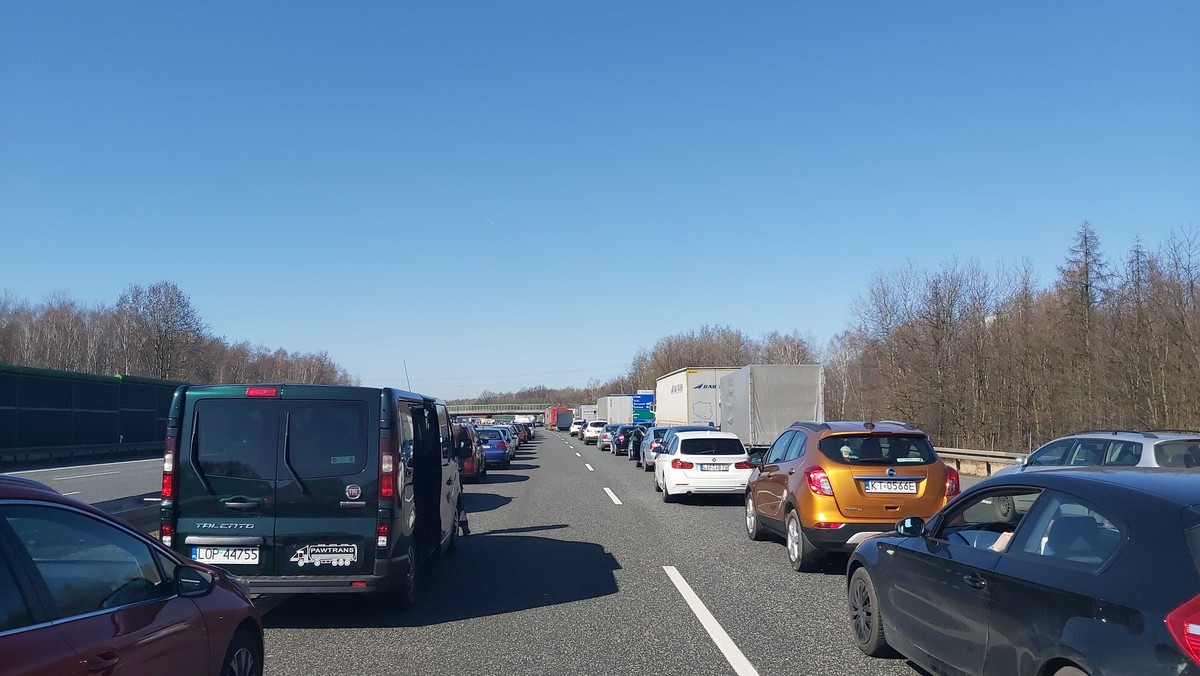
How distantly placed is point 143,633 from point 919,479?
7796 millimetres

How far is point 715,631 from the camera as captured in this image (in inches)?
272

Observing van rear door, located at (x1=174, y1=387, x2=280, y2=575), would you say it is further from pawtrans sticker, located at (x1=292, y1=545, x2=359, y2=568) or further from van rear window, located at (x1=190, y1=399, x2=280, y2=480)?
pawtrans sticker, located at (x1=292, y1=545, x2=359, y2=568)

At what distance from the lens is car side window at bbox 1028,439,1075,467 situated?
41.5 feet

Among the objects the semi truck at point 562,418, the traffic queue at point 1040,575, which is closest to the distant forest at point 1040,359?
the traffic queue at point 1040,575

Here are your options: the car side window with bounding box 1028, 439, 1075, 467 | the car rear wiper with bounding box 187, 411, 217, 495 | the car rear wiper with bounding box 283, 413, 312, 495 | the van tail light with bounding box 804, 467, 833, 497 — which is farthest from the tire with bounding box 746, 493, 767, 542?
the car rear wiper with bounding box 187, 411, 217, 495

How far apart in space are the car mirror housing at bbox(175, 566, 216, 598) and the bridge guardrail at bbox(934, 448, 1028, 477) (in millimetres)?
22748

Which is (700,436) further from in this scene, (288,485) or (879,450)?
(288,485)

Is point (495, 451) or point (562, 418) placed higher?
point (562, 418)

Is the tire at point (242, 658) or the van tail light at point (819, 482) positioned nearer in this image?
the tire at point (242, 658)

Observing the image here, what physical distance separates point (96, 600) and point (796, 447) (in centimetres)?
838

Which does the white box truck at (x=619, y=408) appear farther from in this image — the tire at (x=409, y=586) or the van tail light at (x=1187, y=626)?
the van tail light at (x=1187, y=626)

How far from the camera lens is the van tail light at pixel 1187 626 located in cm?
314

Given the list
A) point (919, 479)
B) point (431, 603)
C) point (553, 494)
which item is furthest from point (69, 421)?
point (919, 479)

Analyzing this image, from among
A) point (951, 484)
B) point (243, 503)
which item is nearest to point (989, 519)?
point (951, 484)
